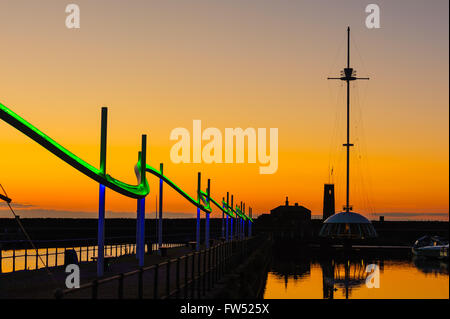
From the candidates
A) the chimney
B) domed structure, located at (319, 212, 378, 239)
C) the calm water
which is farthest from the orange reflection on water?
the chimney

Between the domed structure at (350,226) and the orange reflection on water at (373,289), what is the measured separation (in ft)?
62.8

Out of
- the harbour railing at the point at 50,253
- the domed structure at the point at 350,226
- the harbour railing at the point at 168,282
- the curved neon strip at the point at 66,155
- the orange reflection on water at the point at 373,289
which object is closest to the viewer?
the harbour railing at the point at 168,282

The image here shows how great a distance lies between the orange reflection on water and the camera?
4644cm

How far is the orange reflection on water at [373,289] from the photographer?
46.4m

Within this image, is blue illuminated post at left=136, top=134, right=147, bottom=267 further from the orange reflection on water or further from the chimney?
the chimney

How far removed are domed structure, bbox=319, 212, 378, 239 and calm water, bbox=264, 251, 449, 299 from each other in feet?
25.8

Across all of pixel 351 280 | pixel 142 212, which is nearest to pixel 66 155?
pixel 142 212

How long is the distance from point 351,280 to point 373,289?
4145 millimetres

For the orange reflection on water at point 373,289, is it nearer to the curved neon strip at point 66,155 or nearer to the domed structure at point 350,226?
the curved neon strip at point 66,155

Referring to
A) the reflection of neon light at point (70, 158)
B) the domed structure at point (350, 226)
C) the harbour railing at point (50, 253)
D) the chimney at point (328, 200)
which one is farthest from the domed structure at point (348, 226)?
the reflection of neon light at point (70, 158)
